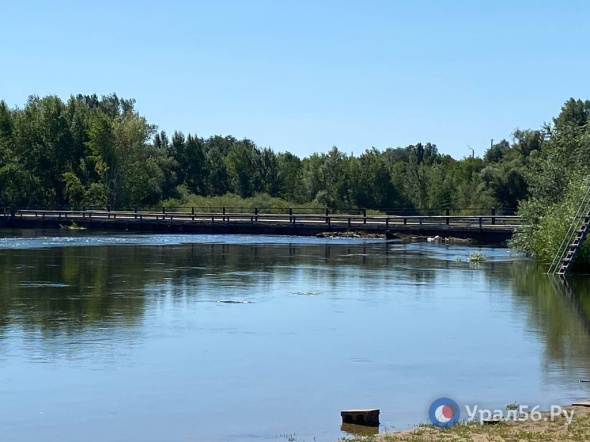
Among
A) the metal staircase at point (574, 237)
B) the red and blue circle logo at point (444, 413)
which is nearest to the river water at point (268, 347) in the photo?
the red and blue circle logo at point (444, 413)

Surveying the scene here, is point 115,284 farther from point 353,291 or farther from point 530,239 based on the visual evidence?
point 530,239

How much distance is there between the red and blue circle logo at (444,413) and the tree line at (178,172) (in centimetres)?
7973

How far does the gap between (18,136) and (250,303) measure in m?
81.1

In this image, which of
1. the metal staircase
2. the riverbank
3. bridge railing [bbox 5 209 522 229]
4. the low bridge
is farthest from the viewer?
bridge railing [bbox 5 209 522 229]

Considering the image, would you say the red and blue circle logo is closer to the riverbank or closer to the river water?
the river water

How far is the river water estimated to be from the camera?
55.2 feet

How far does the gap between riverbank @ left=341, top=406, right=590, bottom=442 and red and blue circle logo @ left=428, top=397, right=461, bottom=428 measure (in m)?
0.37

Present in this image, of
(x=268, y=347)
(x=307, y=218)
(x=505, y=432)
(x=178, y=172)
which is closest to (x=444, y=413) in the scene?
(x=505, y=432)

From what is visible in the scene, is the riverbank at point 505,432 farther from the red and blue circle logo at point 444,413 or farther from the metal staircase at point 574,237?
the metal staircase at point 574,237

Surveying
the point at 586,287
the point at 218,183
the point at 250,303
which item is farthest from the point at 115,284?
the point at 218,183

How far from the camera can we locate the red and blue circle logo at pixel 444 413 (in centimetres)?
1565

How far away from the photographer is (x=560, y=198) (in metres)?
51.0

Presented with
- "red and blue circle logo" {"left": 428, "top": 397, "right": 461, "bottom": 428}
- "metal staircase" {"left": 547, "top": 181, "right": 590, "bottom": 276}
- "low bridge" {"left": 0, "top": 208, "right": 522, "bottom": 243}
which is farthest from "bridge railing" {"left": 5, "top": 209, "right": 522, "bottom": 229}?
"red and blue circle logo" {"left": 428, "top": 397, "right": 461, "bottom": 428}

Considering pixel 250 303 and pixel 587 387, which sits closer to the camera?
pixel 587 387
